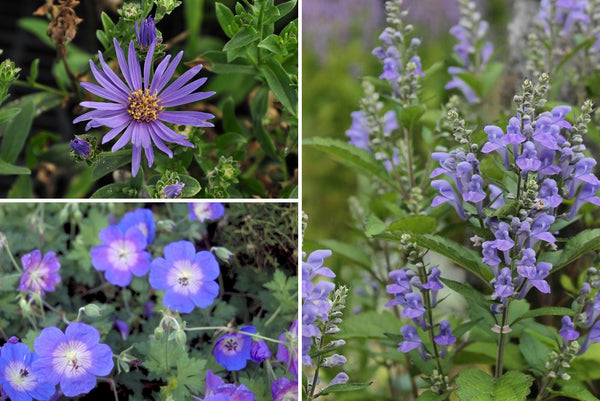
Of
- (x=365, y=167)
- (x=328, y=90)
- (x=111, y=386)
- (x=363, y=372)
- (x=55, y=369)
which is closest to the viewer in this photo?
(x=55, y=369)

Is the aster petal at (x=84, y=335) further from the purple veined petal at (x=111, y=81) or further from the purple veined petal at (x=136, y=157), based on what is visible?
the purple veined petal at (x=111, y=81)

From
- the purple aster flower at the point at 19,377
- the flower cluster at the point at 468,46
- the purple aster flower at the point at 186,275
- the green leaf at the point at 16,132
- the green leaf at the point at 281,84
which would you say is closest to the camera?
the purple aster flower at the point at 19,377

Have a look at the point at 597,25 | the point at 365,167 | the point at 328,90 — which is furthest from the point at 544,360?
the point at 328,90

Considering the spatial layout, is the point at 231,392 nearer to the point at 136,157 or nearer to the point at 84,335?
the point at 84,335

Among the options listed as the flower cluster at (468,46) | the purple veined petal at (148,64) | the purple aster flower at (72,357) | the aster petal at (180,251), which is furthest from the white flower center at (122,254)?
the flower cluster at (468,46)

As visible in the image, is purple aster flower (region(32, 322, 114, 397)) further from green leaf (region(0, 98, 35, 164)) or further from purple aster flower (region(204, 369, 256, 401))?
green leaf (region(0, 98, 35, 164))

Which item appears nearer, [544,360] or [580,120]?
[580,120]

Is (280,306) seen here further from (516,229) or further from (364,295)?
(364,295)
